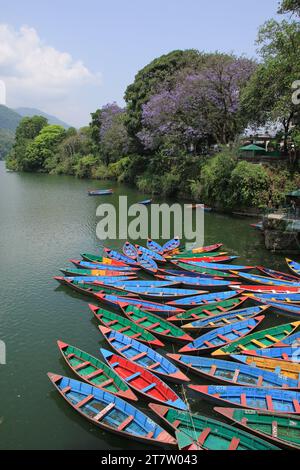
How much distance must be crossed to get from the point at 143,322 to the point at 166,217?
77.1 feet

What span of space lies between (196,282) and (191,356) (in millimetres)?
7369

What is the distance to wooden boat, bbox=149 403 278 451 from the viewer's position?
385 inches

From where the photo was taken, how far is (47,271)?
23438 mm

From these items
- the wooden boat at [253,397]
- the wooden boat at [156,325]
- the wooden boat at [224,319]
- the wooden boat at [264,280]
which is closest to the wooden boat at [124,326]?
the wooden boat at [156,325]

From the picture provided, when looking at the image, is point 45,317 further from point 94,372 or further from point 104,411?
point 104,411

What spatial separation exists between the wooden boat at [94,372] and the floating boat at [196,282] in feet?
26.2

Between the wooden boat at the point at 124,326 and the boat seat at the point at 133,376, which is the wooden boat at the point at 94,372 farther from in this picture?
the wooden boat at the point at 124,326

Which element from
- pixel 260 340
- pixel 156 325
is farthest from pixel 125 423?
pixel 260 340

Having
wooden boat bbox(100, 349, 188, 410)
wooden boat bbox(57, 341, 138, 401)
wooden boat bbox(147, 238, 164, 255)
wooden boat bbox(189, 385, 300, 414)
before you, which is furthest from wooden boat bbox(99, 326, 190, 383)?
wooden boat bbox(147, 238, 164, 255)

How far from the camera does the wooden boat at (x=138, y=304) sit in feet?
56.3

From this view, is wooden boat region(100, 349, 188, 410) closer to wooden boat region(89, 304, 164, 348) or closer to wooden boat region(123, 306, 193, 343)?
wooden boat region(89, 304, 164, 348)

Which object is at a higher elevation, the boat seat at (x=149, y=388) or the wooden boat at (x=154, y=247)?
the wooden boat at (x=154, y=247)

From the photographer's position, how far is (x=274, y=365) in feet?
42.8
